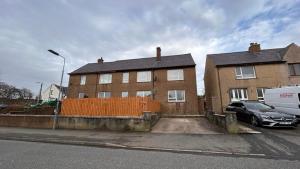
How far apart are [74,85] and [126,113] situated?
680 inches

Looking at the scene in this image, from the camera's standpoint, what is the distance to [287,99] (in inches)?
524

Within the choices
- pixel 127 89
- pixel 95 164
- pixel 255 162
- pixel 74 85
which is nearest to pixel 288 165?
pixel 255 162

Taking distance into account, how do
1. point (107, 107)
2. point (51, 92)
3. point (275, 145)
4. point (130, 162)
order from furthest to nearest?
point (51, 92) → point (107, 107) → point (275, 145) → point (130, 162)

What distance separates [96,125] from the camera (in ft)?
41.0

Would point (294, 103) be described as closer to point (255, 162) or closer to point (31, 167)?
point (255, 162)

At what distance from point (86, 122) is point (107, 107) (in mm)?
1909

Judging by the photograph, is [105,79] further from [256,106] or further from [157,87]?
[256,106]

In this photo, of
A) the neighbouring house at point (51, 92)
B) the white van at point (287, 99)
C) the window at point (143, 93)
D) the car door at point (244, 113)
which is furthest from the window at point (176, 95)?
the neighbouring house at point (51, 92)

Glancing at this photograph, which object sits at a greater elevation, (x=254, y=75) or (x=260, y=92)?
(x=254, y=75)

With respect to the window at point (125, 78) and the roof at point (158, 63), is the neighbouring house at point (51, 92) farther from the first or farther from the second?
the window at point (125, 78)

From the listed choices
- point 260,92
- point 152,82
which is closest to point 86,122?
point 152,82

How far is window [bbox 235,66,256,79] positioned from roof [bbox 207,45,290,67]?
0.62m

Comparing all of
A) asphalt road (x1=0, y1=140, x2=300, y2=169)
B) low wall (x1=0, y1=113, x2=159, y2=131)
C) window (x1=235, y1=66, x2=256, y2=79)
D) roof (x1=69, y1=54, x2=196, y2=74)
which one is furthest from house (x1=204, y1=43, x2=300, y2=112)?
asphalt road (x1=0, y1=140, x2=300, y2=169)

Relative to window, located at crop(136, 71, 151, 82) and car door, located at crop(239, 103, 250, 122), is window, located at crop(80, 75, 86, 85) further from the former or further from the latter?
car door, located at crop(239, 103, 250, 122)
